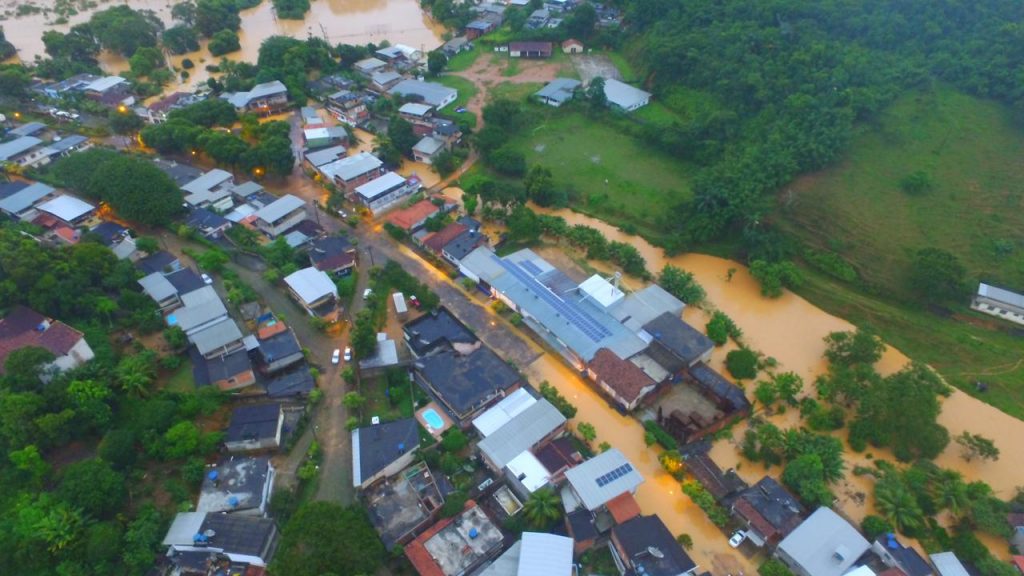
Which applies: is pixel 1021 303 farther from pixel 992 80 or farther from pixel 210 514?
pixel 210 514

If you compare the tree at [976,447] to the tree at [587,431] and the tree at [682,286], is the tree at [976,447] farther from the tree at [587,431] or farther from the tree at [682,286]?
the tree at [587,431]

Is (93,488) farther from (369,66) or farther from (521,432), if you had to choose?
(369,66)

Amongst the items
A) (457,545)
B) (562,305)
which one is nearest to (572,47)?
(562,305)

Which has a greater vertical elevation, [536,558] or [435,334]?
[435,334]

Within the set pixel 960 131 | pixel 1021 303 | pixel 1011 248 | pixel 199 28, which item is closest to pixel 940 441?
pixel 1021 303

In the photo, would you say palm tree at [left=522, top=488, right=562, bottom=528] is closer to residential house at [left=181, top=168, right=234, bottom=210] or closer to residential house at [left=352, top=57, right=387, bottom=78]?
residential house at [left=181, top=168, right=234, bottom=210]

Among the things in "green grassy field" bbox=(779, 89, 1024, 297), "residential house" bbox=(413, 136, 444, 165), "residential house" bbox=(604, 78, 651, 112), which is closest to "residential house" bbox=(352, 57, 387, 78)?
"residential house" bbox=(413, 136, 444, 165)

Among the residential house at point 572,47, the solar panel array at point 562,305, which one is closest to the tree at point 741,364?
the solar panel array at point 562,305
